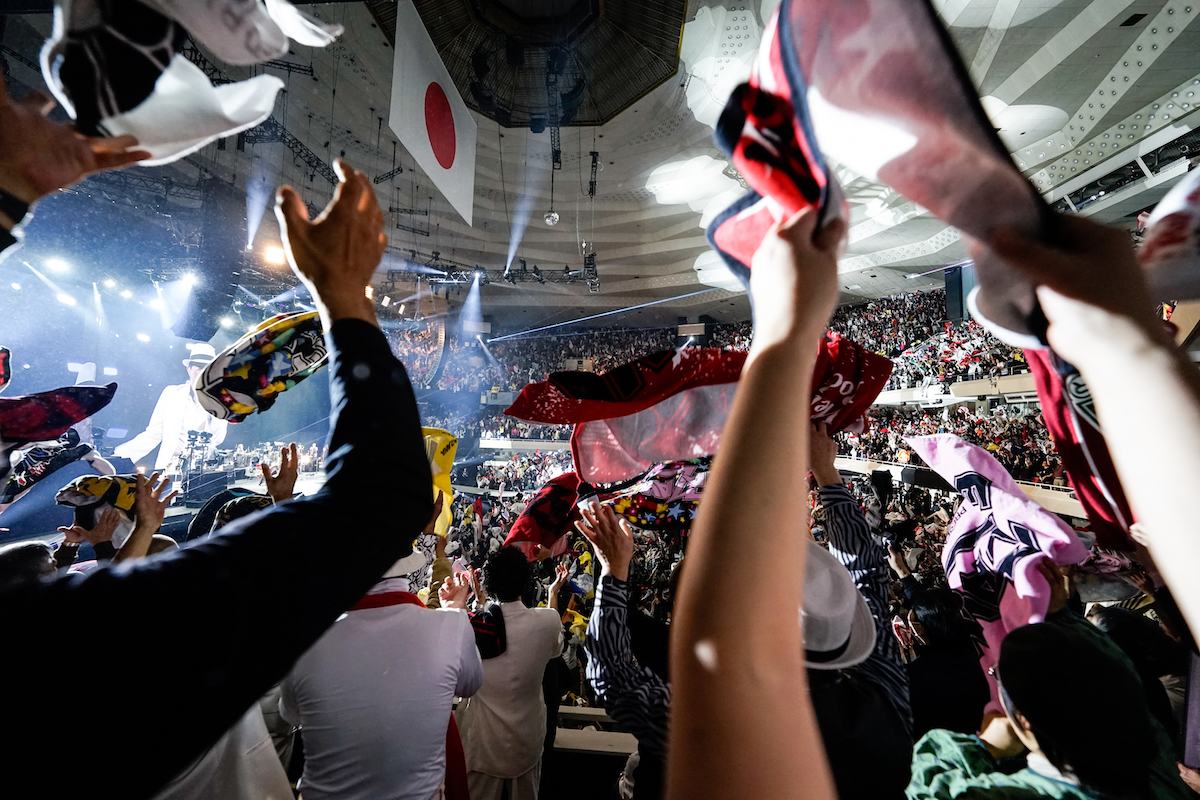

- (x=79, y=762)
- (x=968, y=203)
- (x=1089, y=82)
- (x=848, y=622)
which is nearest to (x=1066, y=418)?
(x=968, y=203)

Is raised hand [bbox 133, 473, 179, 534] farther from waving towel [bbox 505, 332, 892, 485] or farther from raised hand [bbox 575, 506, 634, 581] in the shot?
raised hand [bbox 575, 506, 634, 581]

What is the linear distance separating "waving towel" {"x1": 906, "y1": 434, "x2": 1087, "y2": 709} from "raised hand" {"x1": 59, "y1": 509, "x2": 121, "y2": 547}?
431 centimetres

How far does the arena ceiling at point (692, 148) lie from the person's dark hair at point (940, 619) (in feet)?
8.84

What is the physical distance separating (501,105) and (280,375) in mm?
8182

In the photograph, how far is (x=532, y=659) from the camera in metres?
2.38

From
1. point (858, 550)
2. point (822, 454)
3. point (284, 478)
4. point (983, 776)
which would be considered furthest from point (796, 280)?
point (284, 478)

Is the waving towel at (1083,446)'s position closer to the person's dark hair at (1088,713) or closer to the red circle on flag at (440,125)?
the person's dark hair at (1088,713)

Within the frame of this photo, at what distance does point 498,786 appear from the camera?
2.37m

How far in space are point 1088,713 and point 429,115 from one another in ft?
14.3

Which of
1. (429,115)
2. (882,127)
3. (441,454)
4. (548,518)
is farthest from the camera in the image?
(429,115)

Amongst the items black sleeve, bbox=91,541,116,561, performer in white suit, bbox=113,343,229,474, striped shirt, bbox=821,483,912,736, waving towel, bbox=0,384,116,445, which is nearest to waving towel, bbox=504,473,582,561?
striped shirt, bbox=821,483,912,736

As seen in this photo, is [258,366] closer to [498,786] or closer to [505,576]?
[505,576]

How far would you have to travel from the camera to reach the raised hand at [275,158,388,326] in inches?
28.1

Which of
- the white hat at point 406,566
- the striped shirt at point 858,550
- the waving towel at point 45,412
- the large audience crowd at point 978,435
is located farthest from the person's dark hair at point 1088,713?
the large audience crowd at point 978,435
